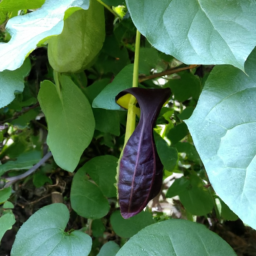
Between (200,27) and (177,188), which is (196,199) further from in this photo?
(200,27)

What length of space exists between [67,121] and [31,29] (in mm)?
221

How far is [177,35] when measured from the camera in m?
0.30

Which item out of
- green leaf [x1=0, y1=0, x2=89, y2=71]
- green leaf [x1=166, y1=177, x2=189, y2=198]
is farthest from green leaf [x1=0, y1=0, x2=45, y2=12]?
green leaf [x1=166, y1=177, x2=189, y2=198]

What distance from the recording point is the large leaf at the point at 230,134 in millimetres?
256

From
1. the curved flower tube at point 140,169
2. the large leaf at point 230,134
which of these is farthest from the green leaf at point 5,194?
the large leaf at point 230,134

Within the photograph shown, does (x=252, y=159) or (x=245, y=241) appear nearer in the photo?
(x=252, y=159)

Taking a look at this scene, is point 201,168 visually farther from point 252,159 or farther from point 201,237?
point 252,159

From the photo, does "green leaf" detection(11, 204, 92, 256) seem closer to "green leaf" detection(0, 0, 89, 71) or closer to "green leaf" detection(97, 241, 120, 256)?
"green leaf" detection(97, 241, 120, 256)

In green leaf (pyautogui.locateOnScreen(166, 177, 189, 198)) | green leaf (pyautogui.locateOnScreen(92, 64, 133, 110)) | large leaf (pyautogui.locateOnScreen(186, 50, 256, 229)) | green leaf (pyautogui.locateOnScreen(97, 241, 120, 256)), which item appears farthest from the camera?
green leaf (pyautogui.locateOnScreen(166, 177, 189, 198))

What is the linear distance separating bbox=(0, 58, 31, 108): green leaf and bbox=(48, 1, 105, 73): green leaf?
6cm

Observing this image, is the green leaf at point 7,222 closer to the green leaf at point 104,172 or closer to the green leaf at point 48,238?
the green leaf at point 48,238

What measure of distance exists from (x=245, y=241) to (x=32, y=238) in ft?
1.89

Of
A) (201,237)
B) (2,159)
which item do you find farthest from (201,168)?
(2,159)

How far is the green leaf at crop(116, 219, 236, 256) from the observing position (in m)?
0.36
